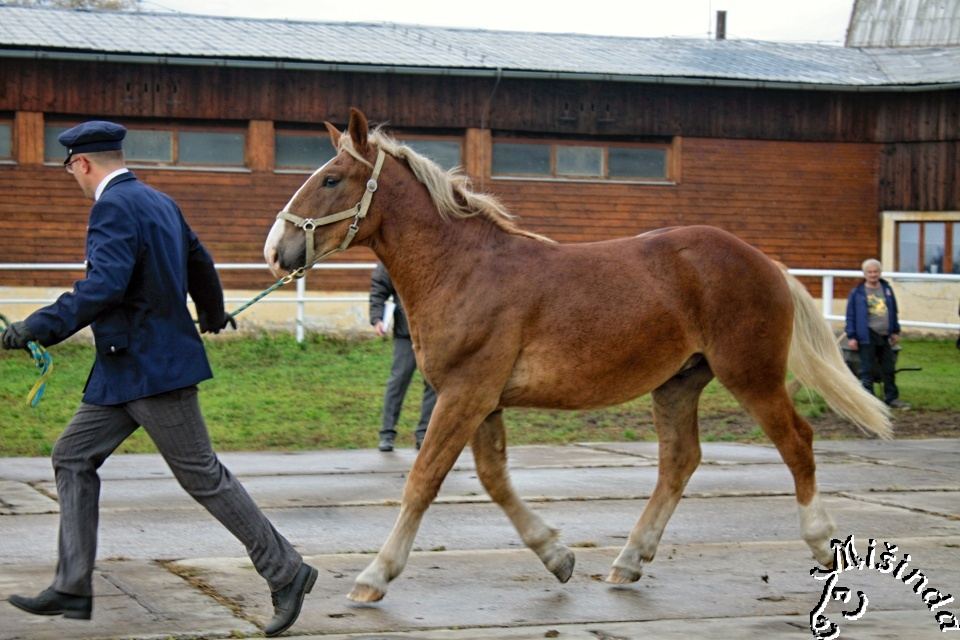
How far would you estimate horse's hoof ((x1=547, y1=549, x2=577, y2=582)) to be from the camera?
6906 mm

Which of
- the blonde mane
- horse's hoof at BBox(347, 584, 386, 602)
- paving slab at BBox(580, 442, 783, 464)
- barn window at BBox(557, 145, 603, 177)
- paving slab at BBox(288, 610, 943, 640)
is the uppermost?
the blonde mane

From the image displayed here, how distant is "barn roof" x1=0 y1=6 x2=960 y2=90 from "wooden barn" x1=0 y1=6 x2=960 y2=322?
0.07 metres

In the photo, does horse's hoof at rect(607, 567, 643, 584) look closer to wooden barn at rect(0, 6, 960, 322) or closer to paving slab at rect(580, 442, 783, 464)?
paving slab at rect(580, 442, 783, 464)

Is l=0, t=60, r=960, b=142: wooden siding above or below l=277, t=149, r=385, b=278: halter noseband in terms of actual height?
below

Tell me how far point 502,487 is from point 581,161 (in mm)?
21422

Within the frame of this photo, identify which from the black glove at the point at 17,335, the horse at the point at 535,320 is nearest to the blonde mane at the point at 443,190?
the horse at the point at 535,320

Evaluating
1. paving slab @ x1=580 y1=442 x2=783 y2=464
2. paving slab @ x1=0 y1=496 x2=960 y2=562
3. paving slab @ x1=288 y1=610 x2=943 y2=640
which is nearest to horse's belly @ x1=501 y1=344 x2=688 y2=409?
paving slab @ x1=288 y1=610 x2=943 y2=640

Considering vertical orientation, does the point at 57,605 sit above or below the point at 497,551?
above

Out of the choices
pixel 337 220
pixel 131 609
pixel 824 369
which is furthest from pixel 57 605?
pixel 824 369

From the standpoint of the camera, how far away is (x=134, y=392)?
229 inches

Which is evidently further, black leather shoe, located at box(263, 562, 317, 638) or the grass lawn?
the grass lawn

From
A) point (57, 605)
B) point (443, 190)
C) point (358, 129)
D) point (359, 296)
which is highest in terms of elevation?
point (358, 129)

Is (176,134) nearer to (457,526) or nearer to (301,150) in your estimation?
(301,150)

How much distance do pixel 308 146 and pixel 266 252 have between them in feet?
66.2
